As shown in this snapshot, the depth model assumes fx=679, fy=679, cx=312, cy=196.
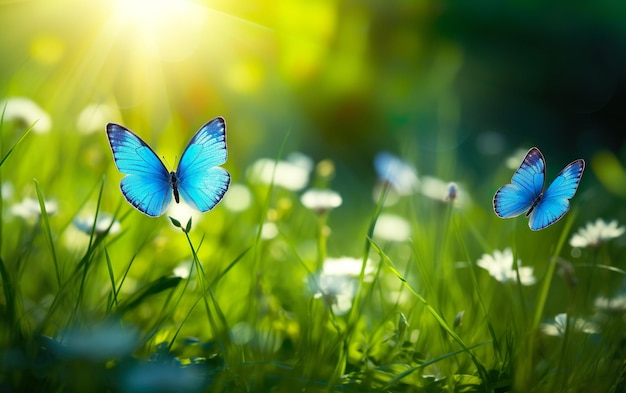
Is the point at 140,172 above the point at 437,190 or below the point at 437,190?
below

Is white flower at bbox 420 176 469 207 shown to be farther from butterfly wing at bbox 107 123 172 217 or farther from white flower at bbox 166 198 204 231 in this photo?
butterfly wing at bbox 107 123 172 217

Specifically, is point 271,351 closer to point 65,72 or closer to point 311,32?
point 65,72

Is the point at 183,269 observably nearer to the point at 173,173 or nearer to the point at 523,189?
the point at 173,173

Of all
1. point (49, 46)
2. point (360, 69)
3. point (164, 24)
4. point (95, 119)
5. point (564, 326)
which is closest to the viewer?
point (564, 326)

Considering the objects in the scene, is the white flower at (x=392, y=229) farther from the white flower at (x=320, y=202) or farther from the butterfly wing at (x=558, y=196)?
the butterfly wing at (x=558, y=196)

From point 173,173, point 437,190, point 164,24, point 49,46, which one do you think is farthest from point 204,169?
point 164,24

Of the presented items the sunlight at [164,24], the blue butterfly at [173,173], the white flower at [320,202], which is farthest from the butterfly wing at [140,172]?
the sunlight at [164,24]
